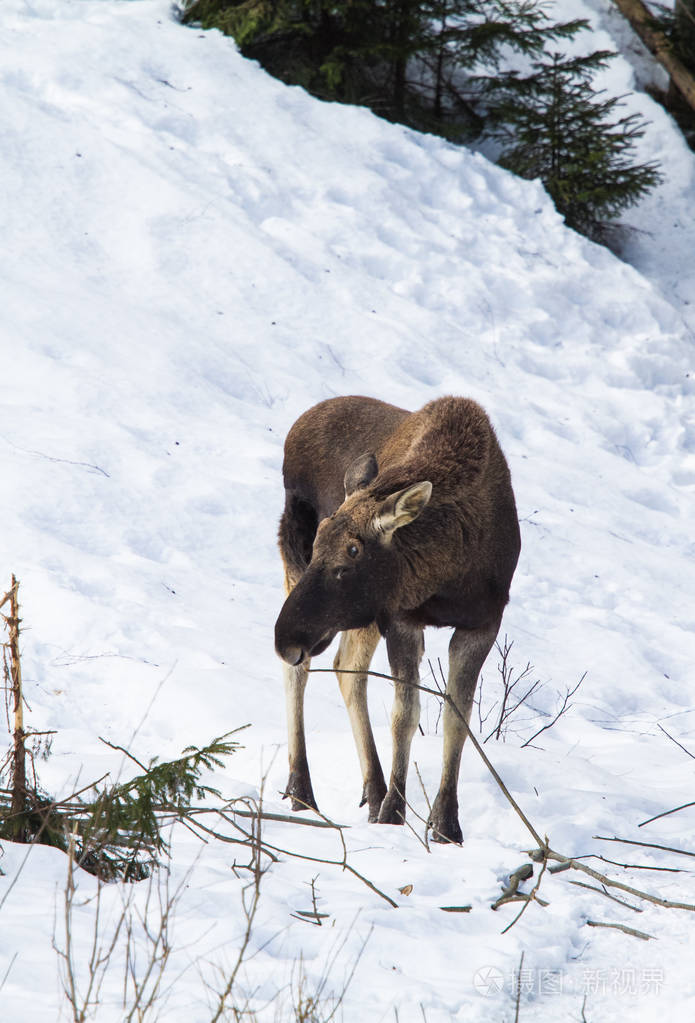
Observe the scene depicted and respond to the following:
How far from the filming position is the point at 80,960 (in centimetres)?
259

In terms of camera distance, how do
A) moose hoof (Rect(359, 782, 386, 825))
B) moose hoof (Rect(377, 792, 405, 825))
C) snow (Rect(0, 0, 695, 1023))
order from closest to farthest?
snow (Rect(0, 0, 695, 1023)) < moose hoof (Rect(377, 792, 405, 825)) < moose hoof (Rect(359, 782, 386, 825))

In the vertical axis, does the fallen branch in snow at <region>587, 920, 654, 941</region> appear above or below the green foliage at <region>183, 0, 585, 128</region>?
below

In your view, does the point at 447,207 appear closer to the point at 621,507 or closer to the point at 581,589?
the point at 621,507

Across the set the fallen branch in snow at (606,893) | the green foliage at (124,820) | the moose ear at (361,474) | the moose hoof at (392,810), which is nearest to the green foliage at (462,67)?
the moose ear at (361,474)

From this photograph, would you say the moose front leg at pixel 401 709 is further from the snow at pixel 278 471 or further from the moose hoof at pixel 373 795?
the moose hoof at pixel 373 795

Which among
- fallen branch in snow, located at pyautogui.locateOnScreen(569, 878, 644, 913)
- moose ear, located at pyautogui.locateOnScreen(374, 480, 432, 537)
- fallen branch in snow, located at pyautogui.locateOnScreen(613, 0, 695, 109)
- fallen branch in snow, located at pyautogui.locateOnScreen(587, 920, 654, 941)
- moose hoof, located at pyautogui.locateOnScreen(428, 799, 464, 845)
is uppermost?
fallen branch in snow, located at pyautogui.locateOnScreen(613, 0, 695, 109)

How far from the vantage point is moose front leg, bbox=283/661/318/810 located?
552 centimetres

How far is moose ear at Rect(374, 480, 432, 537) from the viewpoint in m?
4.60

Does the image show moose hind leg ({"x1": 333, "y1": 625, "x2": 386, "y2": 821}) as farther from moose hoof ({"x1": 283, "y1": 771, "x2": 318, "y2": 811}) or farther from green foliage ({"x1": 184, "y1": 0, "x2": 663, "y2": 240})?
green foliage ({"x1": 184, "y1": 0, "x2": 663, "y2": 240})

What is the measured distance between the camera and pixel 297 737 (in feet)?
18.5

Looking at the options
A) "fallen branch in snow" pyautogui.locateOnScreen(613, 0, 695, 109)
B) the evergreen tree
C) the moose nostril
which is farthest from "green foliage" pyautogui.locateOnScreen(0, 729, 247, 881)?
"fallen branch in snow" pyautogui.locateOnScreen(613, 0, 695, 109)

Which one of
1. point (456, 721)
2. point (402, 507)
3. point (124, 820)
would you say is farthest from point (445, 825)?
point (124, 820)

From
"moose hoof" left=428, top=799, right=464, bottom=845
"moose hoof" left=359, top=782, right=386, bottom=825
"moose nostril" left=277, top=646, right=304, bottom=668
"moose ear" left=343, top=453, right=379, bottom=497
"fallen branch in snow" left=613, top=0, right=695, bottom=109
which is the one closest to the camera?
"moose nostril" left=277, top=646, right=304, bottom=668

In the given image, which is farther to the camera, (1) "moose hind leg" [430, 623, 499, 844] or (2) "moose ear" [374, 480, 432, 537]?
(1) "moose hind leg" [430, 623, 499, 844]
